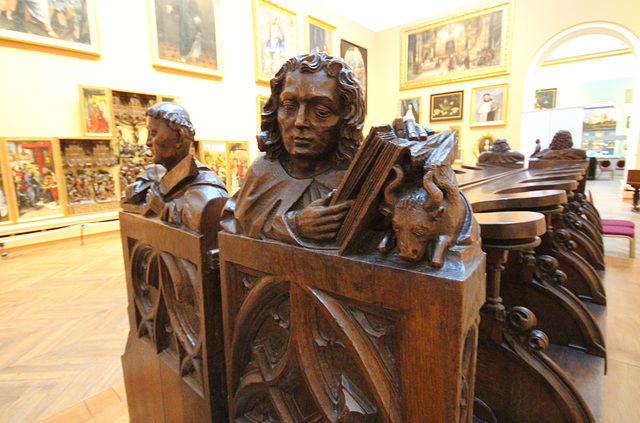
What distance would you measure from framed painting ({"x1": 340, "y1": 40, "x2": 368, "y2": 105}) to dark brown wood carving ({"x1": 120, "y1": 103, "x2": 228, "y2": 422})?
367 inches

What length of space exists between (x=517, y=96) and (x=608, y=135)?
40.4 feet

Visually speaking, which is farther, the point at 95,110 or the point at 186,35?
the point at 186,35

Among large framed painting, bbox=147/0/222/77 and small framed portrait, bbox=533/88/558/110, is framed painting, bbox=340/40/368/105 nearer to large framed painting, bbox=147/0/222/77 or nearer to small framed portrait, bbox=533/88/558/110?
large framed painting, bbox=147/0/222/77

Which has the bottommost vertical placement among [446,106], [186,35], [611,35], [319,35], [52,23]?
[446,106]

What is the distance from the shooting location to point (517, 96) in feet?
28.6

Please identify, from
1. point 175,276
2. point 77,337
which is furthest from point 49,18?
point 175,276

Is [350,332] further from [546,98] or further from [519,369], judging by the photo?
[546,98]

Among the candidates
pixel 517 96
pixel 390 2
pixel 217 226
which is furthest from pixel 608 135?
pixel 217 226

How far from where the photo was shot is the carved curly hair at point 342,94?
0.92 meters

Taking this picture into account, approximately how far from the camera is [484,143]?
30.7ft

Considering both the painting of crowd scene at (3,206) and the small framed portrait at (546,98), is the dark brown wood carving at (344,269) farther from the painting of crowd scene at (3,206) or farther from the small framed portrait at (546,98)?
the small framed portrait at (546,98)

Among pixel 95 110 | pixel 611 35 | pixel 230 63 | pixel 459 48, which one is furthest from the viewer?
pixel 459 48

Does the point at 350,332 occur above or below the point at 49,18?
below

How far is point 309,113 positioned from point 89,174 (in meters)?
5.00
